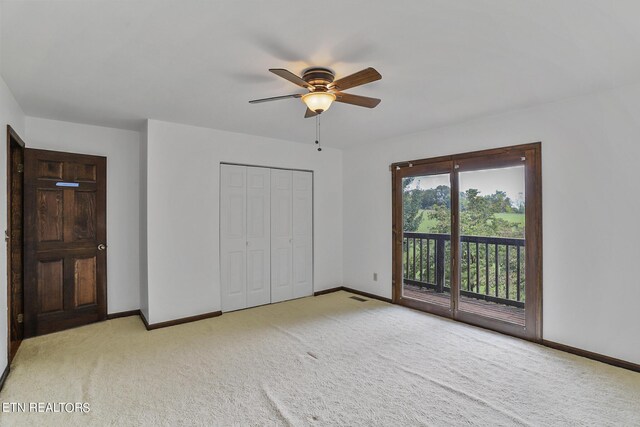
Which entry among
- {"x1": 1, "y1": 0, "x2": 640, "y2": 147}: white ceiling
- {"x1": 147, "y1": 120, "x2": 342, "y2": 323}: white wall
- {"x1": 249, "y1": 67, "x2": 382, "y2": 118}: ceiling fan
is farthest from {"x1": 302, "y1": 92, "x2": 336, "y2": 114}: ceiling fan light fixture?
{"x1": 147, "y1": 120, "x2": 342, "y2": 323}: white wall

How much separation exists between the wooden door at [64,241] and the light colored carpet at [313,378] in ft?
0.97

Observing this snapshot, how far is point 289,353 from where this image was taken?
313 centimetres

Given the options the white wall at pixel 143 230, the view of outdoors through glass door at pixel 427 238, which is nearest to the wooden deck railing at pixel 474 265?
the view of outdoors through glass door at pixel 427 238

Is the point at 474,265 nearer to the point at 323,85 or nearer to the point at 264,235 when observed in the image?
the point at 264,235

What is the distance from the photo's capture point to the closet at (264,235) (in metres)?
4.47

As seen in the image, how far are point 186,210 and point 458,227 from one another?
343 cm

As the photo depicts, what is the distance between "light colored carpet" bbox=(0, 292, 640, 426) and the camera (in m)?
2.18

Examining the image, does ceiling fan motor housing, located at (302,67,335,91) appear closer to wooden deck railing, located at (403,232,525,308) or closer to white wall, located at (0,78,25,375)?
white wall, located at (0,78,25,375)

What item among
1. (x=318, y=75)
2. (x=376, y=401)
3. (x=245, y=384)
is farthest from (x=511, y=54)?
(x=245, y=384)

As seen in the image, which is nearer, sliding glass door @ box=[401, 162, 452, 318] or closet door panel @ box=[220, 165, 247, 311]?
sliding glass door @ box=[401, 162, 452, 318]

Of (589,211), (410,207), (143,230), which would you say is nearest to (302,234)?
(410,207)

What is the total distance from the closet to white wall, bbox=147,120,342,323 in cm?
16

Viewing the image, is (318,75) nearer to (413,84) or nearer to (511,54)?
(413,84)

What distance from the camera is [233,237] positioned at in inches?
177
